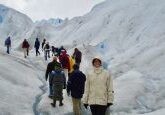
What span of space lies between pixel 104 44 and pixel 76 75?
37985mm

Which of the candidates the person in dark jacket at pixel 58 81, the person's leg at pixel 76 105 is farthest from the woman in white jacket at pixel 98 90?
the person in dark jacket at pixel 58 81

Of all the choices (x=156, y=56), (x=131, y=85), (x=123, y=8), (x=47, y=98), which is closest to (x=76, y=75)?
(x=47, y=98)

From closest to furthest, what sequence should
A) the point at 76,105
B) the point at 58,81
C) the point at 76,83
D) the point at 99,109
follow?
the point at 99,109, the point at 76,83, the point at 76,105, the point at 58,81

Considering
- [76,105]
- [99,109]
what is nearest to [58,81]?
[76,105]

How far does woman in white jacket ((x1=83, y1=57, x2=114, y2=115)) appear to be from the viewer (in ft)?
46.1

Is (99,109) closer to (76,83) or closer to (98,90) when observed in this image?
(98,90)

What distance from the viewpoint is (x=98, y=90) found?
46.5ft

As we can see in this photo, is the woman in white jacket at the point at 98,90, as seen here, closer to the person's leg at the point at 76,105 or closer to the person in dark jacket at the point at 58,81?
the person's leg at the point at 76,105

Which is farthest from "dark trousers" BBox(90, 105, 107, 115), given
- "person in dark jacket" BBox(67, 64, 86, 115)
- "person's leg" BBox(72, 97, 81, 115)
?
"person's leg" BBox(72, 97, 81, 115)

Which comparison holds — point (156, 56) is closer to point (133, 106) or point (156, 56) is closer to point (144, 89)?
point (144, 89)

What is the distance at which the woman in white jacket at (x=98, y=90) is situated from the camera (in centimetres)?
1406

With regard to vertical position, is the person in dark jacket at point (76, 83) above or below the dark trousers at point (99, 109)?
above

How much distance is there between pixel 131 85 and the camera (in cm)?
2892

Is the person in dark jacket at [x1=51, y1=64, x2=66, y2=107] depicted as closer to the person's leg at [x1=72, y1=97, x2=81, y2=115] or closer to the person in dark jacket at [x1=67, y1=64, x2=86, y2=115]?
the person's leg at [x1=72, y1=97, x2=81, y2=115]
